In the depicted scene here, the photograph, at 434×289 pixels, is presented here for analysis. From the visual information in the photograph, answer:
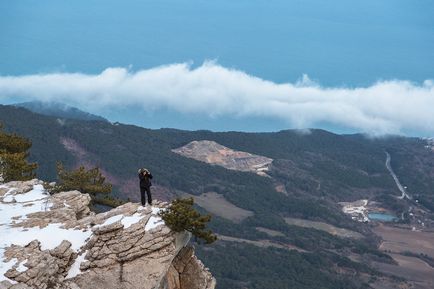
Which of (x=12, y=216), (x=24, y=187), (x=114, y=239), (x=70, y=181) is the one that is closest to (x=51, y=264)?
A: (x=114, y=239)

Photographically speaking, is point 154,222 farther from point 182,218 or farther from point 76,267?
point 76,267

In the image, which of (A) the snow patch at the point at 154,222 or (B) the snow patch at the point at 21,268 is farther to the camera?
(A) the snow patch at the point at 154,222

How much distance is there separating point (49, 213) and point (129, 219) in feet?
20.4

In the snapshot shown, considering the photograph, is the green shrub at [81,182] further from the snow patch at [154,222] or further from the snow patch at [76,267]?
the snow patch at [76,267]

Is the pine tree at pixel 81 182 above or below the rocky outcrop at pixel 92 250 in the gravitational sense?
above

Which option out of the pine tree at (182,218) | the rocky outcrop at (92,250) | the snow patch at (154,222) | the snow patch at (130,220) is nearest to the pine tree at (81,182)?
the rocky outcrop at (92,250)

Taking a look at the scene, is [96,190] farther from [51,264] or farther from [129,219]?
[51,264]

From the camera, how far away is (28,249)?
3919cm

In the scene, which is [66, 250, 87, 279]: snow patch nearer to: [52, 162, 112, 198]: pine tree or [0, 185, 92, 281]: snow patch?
[0, 185, 92, 281]: snow patch

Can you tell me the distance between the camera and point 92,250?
40.5 m

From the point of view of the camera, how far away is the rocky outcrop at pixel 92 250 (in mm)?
37781

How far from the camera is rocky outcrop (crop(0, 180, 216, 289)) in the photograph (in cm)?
3778

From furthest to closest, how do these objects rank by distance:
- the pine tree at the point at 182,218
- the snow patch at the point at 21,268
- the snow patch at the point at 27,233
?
the pine tree at the point at 182,218 → the snow patch at the point at 27,233 → the snow patch at the point at 21,268

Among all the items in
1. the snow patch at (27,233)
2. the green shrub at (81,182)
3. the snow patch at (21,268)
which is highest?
the green shrub at (81,182)
